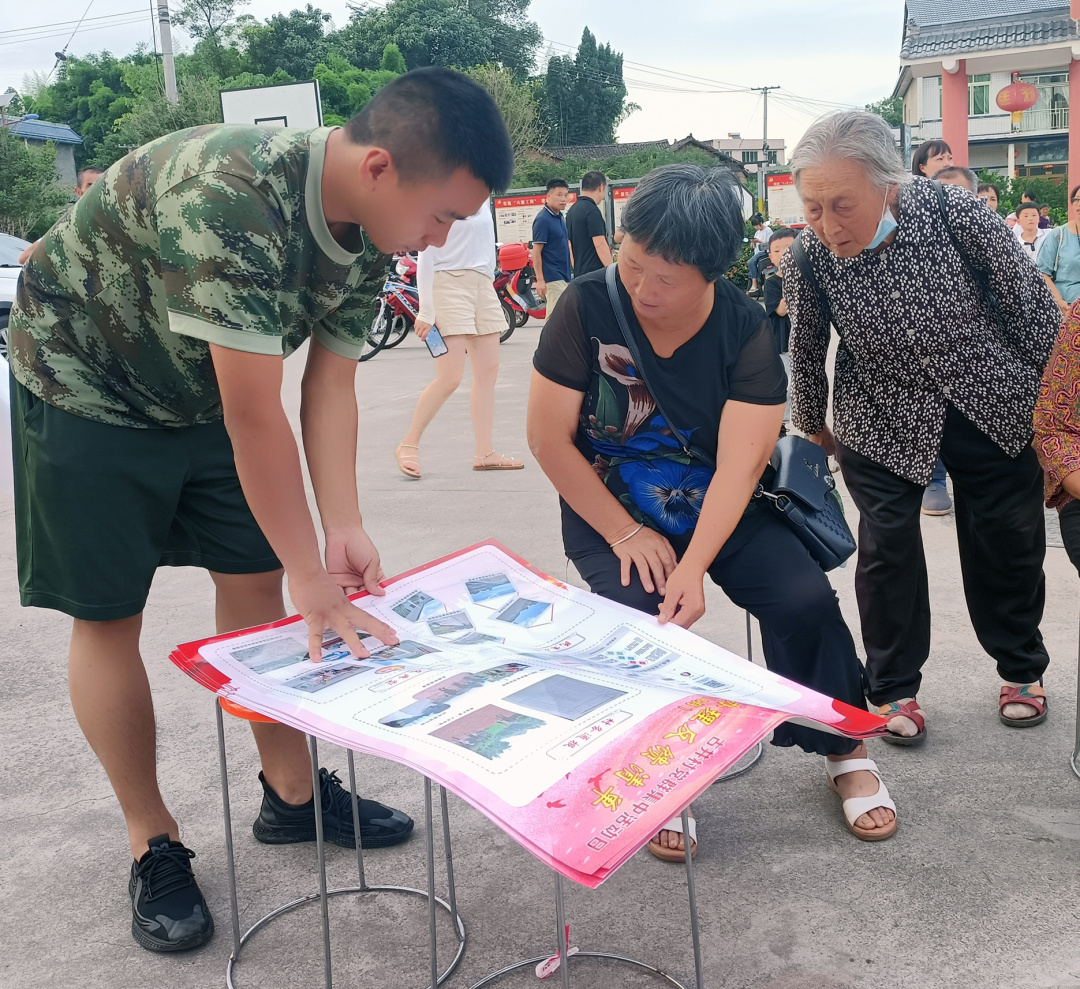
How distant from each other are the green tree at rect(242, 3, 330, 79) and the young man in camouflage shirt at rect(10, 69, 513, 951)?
54915 millimetres

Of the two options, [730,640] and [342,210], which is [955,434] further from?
[342,210]

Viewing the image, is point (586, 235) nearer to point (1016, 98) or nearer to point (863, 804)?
point (863, 804)

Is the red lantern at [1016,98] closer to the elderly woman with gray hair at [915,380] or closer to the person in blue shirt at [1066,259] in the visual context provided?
the person in blue shirt at [1066,259]

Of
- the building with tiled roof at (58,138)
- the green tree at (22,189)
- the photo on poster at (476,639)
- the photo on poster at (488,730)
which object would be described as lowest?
the photo on poster at (476,639)

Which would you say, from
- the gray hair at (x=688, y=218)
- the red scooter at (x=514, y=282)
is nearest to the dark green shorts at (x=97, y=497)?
the gray hair at (x=688, y=218)

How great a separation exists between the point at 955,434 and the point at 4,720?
2638 millimetres

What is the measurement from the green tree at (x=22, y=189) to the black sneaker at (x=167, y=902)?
23438mm

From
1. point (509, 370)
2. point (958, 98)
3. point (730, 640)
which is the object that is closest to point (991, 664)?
point (730, 640)

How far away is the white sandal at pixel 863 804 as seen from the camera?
2.25 m

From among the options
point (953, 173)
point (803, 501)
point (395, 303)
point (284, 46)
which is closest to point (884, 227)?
point (803, 501)

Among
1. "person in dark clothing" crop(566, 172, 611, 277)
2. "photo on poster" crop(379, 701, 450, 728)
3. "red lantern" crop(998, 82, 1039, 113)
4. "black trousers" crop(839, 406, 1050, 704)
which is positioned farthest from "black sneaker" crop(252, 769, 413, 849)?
"red lantern" crop(998, 82, 1039, 113)

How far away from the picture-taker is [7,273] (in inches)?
355

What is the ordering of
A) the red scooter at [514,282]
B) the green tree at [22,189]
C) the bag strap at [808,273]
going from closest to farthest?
the bag strap at [808,273] → the red scooter at [514,282] → the green tree at [22,189]

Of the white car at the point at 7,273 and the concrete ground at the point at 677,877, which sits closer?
the concrete ground at the point at 677,877
